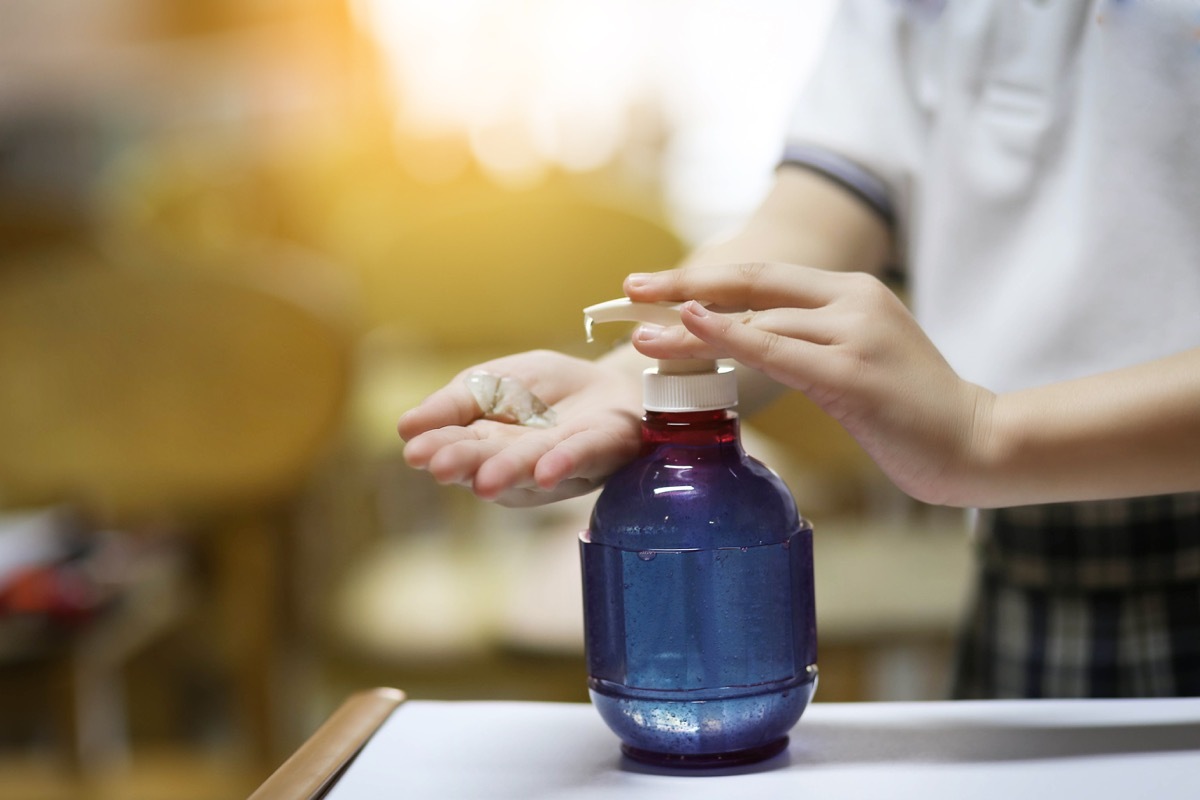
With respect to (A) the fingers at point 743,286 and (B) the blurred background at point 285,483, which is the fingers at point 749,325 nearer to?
(A) the fingers at point 743,286

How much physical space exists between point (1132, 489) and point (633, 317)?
8.7 inches

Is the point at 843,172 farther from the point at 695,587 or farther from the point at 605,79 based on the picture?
the point at 605,79

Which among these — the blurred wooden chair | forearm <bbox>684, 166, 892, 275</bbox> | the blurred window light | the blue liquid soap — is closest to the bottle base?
the blue liquid soap

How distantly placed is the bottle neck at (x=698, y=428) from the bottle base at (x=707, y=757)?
12 cm

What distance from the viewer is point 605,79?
11.8 feet

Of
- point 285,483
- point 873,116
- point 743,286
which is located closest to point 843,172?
point 873,116

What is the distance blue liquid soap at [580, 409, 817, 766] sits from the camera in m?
0.45

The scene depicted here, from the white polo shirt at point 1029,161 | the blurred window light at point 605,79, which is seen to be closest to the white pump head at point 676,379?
the white polo shirt at point 1029,161

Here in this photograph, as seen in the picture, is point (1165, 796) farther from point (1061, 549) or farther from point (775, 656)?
point (1061, 549)

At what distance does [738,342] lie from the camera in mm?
444

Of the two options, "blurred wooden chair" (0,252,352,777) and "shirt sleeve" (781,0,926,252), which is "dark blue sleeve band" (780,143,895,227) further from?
"blurred wooden chair" (0,252,352,777)

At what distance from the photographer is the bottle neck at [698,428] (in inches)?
18.8

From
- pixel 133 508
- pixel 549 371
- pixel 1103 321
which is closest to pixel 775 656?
pixel 549 371

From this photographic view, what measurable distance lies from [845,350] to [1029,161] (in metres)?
0.29
